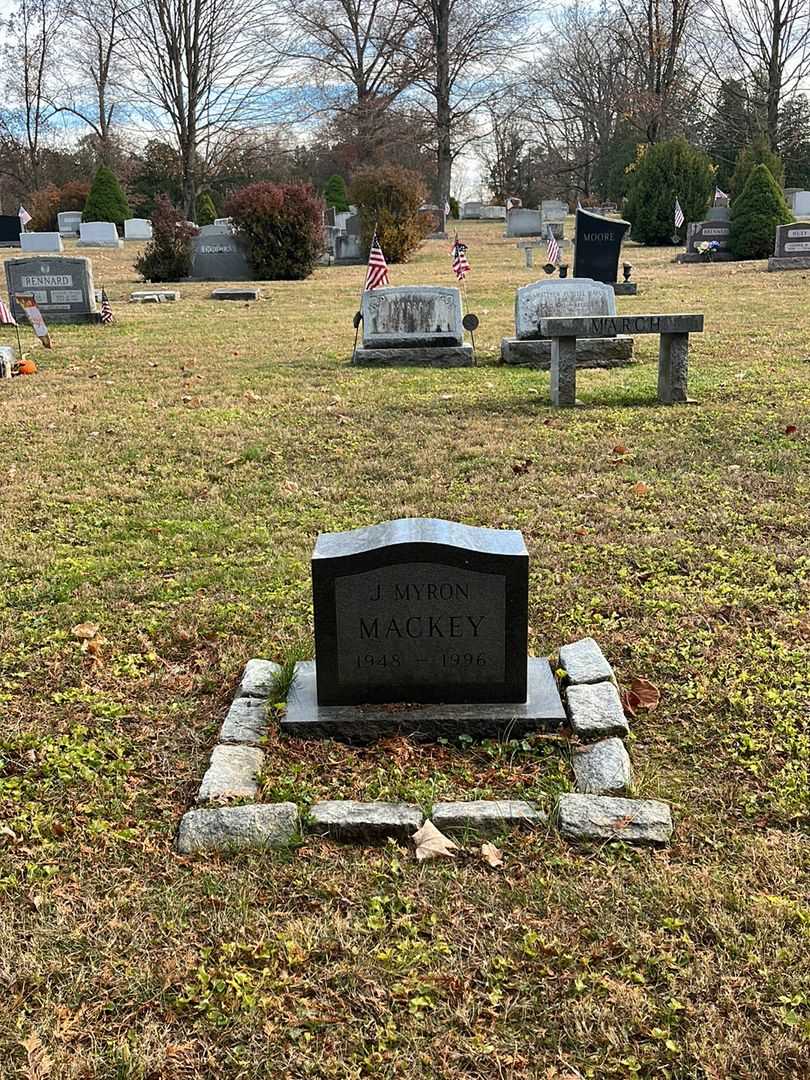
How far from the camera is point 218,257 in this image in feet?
78.5

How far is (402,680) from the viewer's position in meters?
3.53

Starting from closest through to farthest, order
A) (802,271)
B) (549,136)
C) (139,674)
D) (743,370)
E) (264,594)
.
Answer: (139,674) → (264,594) → (743,370) → (802,271) → (549,136)

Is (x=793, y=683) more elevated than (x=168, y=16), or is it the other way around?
(x=168, y=16)

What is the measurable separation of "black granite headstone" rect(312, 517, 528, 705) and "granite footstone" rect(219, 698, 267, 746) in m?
0.23

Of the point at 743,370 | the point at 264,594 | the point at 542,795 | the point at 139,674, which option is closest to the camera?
the point at 542,795

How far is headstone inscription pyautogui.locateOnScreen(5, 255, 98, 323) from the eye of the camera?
52.4 ft

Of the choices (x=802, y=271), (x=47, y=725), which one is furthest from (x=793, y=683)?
(x=802, y=271)

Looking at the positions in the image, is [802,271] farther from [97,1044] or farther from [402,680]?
[97,1044]

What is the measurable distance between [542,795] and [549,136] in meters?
Answer: 65.4

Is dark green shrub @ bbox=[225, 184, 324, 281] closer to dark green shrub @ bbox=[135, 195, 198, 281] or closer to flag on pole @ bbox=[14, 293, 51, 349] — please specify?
dark green shrub @ bbox=[135, 195, 198, 281]

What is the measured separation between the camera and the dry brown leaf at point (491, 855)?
280 cm

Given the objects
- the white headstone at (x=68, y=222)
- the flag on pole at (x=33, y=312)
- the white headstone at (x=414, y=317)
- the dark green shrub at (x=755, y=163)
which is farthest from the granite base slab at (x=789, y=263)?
the white headstone at (x=68, y=222)

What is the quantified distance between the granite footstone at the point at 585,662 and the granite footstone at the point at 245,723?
3.83ft

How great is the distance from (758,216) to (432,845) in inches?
1029
